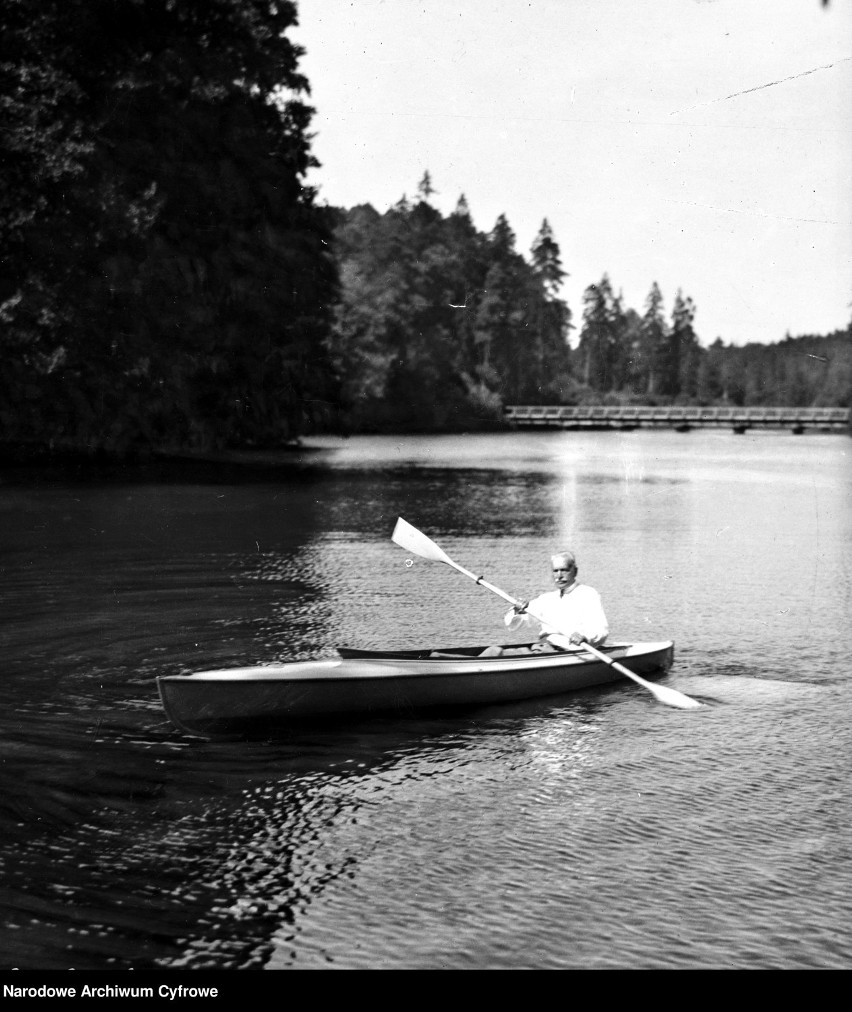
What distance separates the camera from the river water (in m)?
7.46

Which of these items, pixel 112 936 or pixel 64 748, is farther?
pixel 64 748

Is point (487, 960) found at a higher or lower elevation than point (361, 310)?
lower

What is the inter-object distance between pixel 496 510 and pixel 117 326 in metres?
12.6

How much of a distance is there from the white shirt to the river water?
0.74 m

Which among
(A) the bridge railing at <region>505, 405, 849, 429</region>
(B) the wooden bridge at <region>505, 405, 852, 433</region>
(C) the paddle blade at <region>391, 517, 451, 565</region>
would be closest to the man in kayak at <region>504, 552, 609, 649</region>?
(C) the paddle blade at <region>391, 517, 451, 565</region>

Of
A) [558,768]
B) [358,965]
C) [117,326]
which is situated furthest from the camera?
[117,326]

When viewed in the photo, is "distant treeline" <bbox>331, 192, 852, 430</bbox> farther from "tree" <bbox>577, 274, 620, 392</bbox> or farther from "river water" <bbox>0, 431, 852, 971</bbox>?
"river water" <bbox>0, 431, 852, 971</bbox>

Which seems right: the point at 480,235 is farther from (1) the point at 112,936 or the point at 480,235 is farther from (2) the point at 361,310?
(1) the point at 112,936

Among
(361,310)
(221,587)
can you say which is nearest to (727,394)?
(361,310)

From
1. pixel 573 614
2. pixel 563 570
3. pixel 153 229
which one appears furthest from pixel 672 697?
pixel 153 229

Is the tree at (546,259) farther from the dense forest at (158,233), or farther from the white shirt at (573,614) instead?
the white shirt at (573,614)

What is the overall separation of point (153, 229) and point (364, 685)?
31.7 metres

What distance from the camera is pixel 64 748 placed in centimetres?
1129

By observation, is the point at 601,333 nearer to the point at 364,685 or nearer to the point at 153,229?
the point at 153,229
